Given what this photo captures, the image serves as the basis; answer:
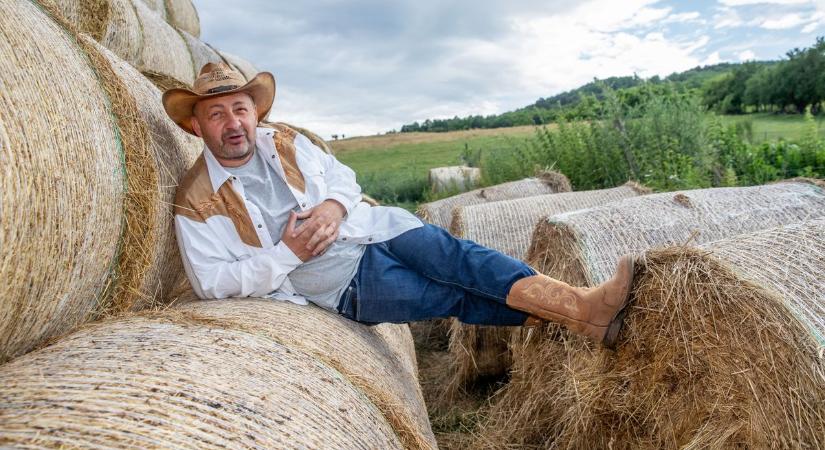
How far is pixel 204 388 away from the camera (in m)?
1.82

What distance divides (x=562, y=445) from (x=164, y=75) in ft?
10.4

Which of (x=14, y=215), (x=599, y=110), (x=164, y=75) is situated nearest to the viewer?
(x=14, y=215)

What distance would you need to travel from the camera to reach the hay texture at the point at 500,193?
6.85 meters

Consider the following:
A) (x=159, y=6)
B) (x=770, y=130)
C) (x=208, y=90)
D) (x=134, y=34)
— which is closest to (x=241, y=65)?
(x=159, y=6)

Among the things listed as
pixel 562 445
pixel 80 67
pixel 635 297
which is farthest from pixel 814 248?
pixel 80 67

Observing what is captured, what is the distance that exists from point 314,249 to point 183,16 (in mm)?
7032

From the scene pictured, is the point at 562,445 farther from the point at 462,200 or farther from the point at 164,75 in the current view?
the point at 462,200

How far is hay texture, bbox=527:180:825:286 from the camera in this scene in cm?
380

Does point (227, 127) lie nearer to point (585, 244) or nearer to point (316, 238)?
point (316, 238)

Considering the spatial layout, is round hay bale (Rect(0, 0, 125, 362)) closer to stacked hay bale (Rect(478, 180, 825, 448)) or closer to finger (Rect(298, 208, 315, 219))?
finger (Rect(298, 208, 315, 219))

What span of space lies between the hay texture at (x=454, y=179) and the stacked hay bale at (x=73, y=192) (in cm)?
899

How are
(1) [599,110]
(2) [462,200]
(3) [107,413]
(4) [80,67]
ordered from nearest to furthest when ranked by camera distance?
(3) [107,413] < (4) [80,67] < (2) [462,200] < (1) [599,110]

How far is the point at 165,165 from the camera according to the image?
10.7 ft

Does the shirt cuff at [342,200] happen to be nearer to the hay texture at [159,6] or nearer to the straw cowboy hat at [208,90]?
the straw cowboy hat at [208,90]
